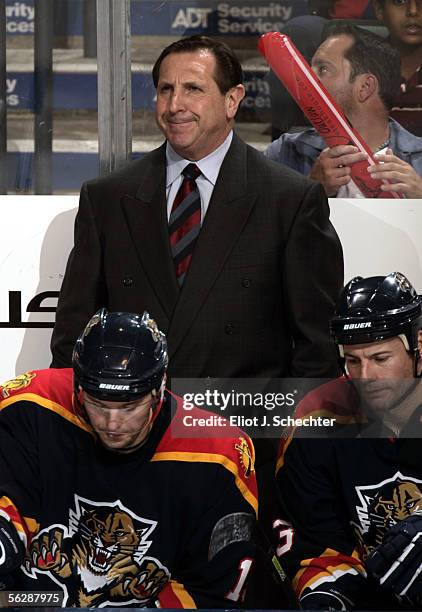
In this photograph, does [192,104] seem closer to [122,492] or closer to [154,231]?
[154,231]

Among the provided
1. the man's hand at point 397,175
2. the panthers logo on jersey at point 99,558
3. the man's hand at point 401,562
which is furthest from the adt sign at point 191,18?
the man's hand at point 401,562

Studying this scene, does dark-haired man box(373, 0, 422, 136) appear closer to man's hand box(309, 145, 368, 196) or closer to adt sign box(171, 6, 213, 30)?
man's hand box(309, 145, 368, 196)

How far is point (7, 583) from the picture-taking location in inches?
80.4

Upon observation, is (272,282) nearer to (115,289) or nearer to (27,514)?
(115,289)

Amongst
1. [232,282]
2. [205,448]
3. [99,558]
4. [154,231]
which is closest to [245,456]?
[205,448]

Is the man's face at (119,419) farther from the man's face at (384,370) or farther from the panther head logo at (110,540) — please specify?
the man's face at (384,370)

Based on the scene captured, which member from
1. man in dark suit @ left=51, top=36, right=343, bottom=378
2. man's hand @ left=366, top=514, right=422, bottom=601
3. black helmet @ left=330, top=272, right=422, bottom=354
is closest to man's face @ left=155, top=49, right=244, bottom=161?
man in dark suit @ left=51, top=36, right=343, bottom=378

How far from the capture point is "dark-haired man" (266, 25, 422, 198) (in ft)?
8.76

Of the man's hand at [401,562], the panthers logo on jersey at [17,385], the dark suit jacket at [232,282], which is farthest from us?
the dark suit jacket at [232,282]

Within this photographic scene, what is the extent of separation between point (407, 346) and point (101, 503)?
62 cm

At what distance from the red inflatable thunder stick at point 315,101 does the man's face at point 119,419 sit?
0.88 m

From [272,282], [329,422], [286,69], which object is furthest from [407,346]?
[286,69]

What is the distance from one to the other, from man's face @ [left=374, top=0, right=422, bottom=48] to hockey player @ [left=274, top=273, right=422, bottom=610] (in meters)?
A: 0.67

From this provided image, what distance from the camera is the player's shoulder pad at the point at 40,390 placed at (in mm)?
2184
